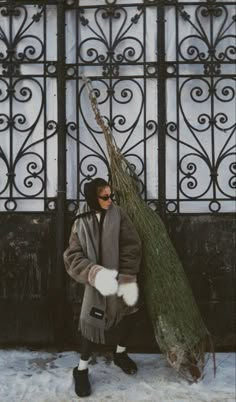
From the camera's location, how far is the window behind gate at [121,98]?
465cm

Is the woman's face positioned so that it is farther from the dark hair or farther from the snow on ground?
the snow on ground

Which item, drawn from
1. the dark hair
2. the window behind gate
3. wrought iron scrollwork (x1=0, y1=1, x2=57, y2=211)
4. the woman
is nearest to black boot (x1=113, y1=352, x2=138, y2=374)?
the woman

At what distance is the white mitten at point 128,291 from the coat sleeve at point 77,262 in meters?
0.31

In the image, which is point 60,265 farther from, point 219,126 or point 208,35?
point 208,35

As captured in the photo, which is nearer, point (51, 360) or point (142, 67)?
point (51, 360)

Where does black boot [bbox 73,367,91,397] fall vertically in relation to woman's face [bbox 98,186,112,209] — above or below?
below

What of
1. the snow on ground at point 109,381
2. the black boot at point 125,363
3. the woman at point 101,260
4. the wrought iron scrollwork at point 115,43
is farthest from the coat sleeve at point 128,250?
the wrought iron scrollwork at point 115,43

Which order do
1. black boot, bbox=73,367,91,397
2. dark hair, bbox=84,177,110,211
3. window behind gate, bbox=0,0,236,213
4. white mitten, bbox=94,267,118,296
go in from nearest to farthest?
white mitten, bbox=94,267,118,296 < black boot, bbox=73,367,91,397 < dark hair, bbox=84,177,110,211 < window behind gate, bbox=0,0,236,213

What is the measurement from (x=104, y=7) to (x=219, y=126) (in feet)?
5.25

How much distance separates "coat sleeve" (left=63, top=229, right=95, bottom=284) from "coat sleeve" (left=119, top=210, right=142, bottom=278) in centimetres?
29

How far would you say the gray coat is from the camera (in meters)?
3.70

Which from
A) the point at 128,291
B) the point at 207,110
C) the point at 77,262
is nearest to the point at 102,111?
the point at 207,110

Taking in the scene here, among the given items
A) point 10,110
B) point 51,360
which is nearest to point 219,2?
point 10,110

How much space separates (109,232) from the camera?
3.74 m
